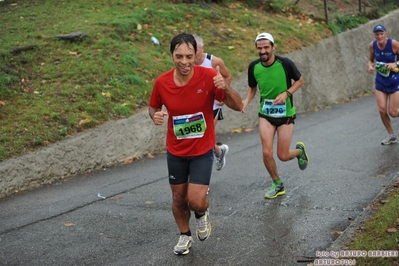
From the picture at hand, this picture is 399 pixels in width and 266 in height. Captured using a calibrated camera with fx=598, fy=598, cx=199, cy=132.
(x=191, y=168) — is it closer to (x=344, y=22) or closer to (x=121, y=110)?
(x=121, y=110)

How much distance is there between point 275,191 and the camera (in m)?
7.77

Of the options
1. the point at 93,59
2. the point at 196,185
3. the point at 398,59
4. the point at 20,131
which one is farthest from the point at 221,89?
the point at 93,59

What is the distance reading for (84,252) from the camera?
6.05 meters

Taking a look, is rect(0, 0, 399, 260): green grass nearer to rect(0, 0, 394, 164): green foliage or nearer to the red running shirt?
rect(0, 0, 394, 164): green foliage

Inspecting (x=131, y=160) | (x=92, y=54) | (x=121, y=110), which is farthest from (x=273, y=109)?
(x=92, y=54)

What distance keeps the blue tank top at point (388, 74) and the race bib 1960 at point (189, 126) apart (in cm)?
591

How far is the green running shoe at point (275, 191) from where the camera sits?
7722 mm

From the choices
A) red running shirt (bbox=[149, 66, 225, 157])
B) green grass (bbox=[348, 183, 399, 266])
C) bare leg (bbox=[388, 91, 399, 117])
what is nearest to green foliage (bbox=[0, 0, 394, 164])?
red running shirt (bbox=[149, 66, 225, 157])

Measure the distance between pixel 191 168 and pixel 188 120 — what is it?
0.48 m

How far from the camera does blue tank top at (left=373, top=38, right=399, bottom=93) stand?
34.2 ft

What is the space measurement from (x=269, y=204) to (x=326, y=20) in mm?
14776

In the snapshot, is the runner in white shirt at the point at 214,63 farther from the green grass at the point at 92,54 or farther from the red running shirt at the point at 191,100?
the green grass at the point at 92,54

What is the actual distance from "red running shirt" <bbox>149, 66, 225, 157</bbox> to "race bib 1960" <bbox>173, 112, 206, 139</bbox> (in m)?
0.03

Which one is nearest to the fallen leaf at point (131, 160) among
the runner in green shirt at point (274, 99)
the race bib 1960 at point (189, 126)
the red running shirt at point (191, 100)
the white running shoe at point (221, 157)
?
the white running shoe at point (221, 157)
